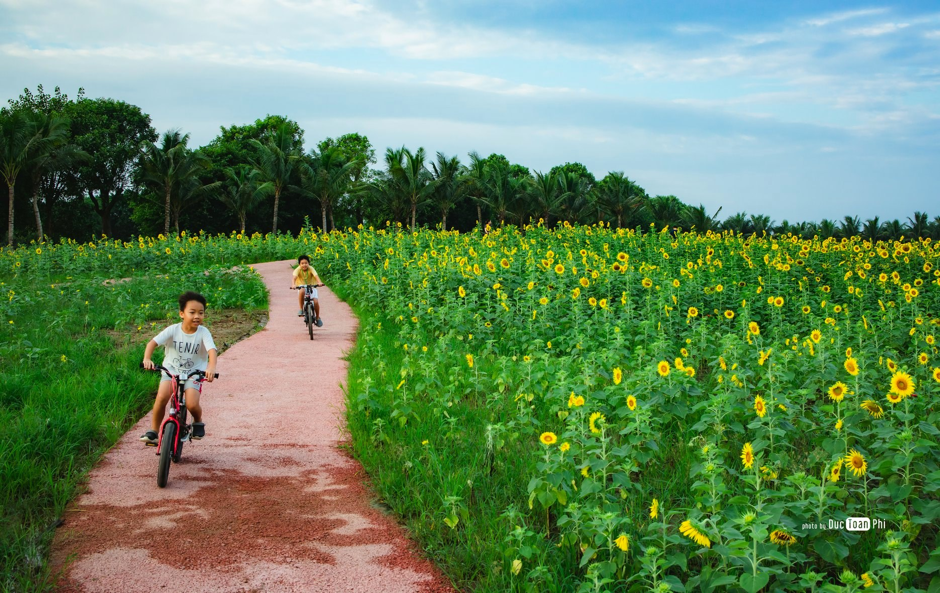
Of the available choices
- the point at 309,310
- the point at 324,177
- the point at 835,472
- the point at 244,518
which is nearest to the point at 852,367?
the point at 835,472

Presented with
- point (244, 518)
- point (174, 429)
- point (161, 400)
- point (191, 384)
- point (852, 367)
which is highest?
point (852, 367)

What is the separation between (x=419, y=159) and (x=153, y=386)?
30079mm

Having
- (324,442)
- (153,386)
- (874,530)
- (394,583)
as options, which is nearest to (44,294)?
(153,386)

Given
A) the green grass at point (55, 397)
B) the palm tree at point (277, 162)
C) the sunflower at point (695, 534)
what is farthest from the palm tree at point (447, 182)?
the sunflower at point (695, 534)

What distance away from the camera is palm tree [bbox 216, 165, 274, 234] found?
127ft

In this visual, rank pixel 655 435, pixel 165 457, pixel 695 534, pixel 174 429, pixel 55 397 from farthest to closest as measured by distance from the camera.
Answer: pixel 55 397, pixel 174 429, pixel 165 457, pixel 655 435, pixel 695 534

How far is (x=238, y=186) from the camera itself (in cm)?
4266

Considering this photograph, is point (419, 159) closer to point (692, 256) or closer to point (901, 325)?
point (692, 256)

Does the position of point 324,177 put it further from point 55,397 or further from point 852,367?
point 852,367

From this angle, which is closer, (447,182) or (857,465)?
(857,465)

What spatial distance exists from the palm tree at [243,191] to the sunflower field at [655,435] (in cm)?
2922

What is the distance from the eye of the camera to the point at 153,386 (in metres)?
6.99

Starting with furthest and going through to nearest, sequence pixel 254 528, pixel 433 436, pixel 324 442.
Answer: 1. pixel 324 442
2. pixel 433 436
3. pixel 254 528

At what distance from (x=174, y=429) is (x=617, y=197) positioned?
132 ft
